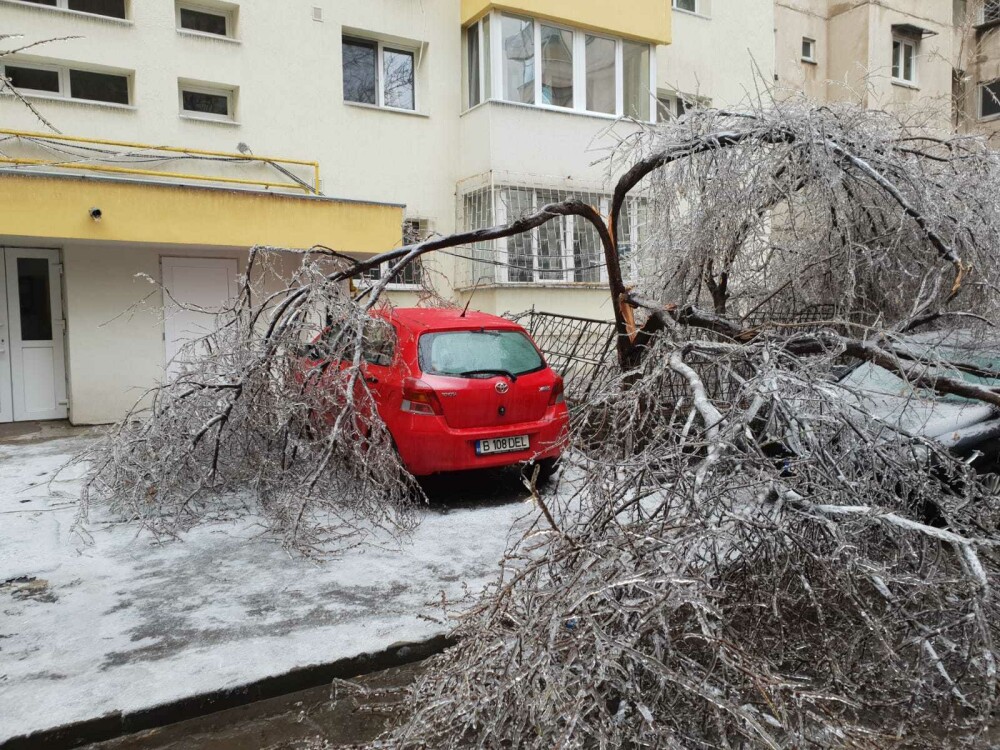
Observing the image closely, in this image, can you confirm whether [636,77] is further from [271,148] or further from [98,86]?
[98,86]

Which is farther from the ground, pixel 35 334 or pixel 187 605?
pixel 35 334

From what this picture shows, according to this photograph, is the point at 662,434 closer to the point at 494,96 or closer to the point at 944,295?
the point at 944,295

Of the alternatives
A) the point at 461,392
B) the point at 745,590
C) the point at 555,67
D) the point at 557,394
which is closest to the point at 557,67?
the point at 555,67

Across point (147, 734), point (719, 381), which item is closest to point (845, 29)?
point (719, 381)

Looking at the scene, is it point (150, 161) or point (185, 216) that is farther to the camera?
point (150, 161)

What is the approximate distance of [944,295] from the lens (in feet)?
24.6

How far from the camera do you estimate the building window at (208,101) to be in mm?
12219

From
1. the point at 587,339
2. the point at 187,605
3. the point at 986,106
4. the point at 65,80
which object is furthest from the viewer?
the point at 986,106

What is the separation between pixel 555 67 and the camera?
14.2 m

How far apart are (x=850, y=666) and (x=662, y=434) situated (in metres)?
1.34

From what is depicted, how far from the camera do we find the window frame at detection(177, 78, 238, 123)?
12.0m

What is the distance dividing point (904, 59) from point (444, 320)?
19.4m

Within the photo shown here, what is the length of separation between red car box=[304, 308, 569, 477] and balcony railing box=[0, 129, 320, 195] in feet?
19.7

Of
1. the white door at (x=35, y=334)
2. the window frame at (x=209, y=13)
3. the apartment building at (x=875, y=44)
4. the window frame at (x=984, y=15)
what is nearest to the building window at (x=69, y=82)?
the window frame at (x=209, y=13)
